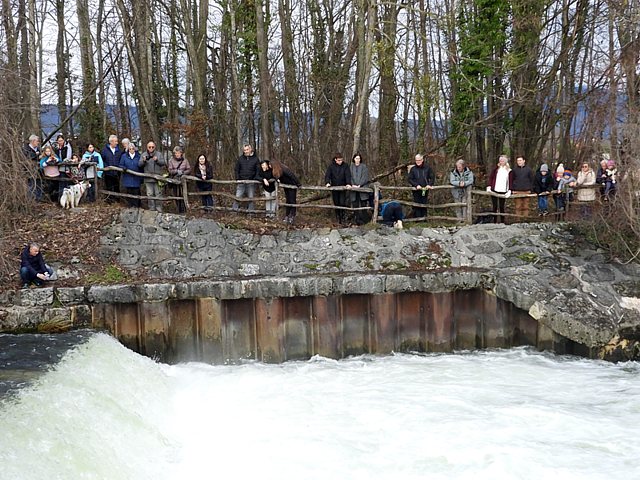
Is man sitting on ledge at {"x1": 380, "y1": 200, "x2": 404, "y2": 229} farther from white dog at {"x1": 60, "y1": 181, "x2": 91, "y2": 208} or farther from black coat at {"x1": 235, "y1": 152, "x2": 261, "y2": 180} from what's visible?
white dog at {"x1": 60, "y1": 181, "x2": 91, "y2": 208}

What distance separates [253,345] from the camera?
11.0m

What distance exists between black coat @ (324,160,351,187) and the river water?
4.65 m

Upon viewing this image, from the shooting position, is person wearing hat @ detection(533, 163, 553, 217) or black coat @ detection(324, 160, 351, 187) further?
person wearing hat @ detection(533, 163, 553, 217)

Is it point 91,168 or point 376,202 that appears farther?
point 91,168

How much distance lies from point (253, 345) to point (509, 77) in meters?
12.3

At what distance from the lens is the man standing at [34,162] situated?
40.3ft

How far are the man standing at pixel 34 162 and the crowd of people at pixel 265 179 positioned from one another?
0.08 feet

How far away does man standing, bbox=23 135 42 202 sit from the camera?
1230 cm

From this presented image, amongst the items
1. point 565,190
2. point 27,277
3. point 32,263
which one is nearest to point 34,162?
point 32,263

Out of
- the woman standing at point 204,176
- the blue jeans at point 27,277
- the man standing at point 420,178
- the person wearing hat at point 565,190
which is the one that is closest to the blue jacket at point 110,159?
the woman standing at point 204,176

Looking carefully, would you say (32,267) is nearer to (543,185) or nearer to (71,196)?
(71,196)

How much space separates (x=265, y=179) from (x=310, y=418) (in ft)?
21.4

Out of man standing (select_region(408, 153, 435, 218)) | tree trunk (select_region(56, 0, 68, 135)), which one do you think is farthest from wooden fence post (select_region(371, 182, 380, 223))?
tree trunk (select_region(56, 0, 68, 135))

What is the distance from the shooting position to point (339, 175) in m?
13.8
